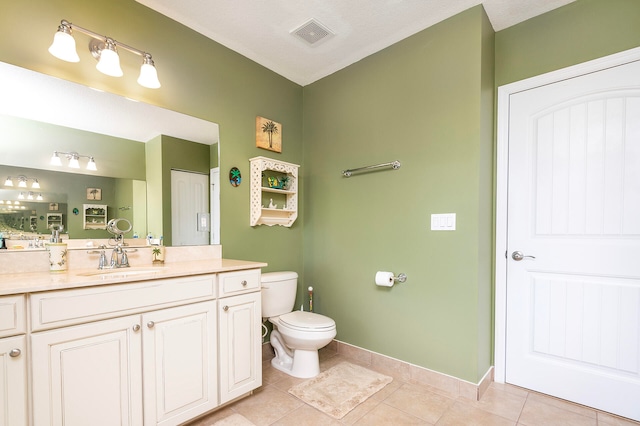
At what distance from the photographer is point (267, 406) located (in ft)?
5.96

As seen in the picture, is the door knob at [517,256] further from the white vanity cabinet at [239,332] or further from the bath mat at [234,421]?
→ the bath mat at [234,421]

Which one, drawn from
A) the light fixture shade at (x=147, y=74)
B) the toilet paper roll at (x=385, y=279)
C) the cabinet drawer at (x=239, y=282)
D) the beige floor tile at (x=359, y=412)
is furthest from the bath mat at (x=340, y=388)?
the light fixture shade at (x=147, y=74)

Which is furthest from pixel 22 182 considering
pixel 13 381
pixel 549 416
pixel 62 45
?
pixel 549 416

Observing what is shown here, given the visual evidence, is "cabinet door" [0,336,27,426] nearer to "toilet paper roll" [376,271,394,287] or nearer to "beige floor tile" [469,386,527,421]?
"toilet paper roll" [376,271,394,287]

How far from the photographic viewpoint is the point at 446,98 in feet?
6.71

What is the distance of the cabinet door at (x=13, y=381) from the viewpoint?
1.08 meters

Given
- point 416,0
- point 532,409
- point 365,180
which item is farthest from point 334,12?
point 532,409

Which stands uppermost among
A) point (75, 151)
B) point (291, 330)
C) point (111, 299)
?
point (75, 151)

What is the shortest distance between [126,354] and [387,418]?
4.66 ft

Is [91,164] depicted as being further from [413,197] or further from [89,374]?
[413,197]

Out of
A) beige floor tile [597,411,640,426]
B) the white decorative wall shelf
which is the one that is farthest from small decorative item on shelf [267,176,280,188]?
beige floor tile [597,411,640,426]

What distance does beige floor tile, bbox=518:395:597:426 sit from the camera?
1.67m

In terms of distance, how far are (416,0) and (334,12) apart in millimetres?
519

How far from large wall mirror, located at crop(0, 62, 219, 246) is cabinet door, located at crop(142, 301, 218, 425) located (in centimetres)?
67
